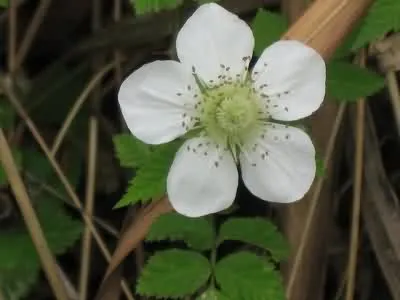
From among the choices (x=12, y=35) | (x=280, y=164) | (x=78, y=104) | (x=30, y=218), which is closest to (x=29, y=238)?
(x=30, y=218)

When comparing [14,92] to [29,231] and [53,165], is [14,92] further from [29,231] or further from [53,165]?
[29,231]

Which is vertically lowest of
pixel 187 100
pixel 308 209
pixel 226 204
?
pixel 308 209

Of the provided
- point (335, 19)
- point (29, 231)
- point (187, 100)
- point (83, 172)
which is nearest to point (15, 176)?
point (29, 231)

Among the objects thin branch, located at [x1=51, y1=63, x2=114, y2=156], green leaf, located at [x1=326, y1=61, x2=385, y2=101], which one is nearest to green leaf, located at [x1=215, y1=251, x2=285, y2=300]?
green leaf, located at [x1=326, y1=61, x2=385, y2=101]

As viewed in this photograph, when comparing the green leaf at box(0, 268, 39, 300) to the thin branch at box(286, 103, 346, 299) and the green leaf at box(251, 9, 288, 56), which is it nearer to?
the thin branch at box(286, 103, 346, 299)

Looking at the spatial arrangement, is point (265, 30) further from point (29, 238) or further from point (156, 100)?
point (29, 238)

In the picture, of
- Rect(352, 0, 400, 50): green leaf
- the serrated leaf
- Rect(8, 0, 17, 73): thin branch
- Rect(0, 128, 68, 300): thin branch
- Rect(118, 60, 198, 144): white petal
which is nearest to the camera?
Rect(118, 60, 198, 144): white petal
